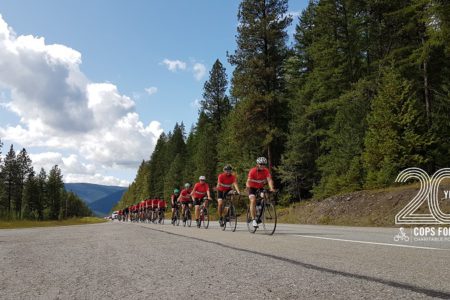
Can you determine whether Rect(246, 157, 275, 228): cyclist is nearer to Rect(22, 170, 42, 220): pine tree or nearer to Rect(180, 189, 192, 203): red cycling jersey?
Rect(180, 189, 192, 203): red cycling jersey

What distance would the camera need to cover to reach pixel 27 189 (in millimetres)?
109438

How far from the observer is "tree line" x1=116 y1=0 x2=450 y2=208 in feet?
73.0

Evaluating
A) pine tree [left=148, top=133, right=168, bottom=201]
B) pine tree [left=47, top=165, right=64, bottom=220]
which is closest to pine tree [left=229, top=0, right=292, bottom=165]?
pine tree [left=148, top=133, right=168, bottom=201]

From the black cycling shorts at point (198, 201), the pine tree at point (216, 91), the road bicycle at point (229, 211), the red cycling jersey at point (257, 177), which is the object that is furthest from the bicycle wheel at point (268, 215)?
the pine tree at point (216, 91)

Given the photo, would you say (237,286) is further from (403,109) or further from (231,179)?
(403,109)

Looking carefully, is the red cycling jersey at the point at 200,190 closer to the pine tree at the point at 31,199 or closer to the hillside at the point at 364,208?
the hillside at the point at 364,208

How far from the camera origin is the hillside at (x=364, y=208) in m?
16.8

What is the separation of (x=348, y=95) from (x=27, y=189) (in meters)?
103

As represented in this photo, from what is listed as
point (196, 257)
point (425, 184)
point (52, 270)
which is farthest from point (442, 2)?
point (52, 270)

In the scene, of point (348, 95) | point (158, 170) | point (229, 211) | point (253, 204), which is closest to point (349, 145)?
point (348, 95)

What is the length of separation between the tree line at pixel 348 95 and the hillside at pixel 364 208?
8.63ft

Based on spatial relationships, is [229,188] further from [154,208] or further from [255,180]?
[154,208]

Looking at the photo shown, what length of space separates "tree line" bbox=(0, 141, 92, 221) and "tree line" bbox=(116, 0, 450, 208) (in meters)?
85.6

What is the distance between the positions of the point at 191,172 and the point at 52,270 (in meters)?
72.5
